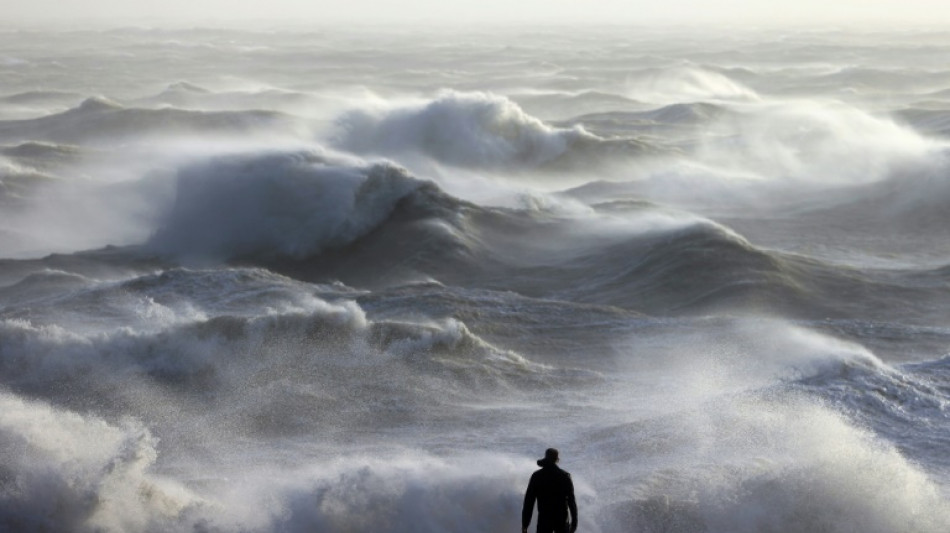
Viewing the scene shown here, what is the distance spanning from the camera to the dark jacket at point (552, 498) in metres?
6.36

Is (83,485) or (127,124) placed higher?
(127,124)

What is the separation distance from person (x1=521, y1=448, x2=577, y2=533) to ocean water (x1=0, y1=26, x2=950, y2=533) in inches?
47.3

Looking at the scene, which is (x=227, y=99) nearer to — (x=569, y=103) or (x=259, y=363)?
(x=569, y=103)

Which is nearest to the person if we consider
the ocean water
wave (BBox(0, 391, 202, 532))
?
the ocean water

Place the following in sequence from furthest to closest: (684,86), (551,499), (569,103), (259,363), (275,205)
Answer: (684,86)
(569,103)
(275,205)
(259,363)
(551,499)

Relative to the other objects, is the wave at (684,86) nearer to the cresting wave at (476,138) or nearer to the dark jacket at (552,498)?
the cresting wave at (476,138)

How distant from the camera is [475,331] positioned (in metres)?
12.7

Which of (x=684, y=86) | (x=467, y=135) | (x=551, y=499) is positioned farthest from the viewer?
(x=684, y=86)

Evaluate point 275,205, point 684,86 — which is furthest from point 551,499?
point 684,86

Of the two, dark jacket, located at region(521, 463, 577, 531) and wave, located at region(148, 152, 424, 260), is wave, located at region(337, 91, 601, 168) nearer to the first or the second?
wave, located at region(148, 152, 424, 260)

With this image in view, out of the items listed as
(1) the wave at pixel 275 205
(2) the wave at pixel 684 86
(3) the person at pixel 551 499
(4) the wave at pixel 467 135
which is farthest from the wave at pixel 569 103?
(3) the person at pixel 551 499

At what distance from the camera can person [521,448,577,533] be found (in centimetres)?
637

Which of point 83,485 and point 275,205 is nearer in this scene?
point 83,485

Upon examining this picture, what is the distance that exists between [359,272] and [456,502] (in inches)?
357
